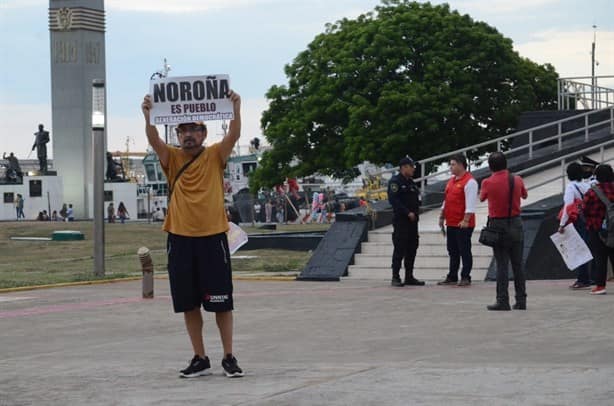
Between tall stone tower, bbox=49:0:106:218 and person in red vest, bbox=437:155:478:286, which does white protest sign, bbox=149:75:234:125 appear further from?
tall stone tower, bbox=49:0:106:218

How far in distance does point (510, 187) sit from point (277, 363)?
16.6 ft

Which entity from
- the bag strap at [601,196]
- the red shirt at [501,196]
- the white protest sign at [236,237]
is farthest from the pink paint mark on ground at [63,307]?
the bag strap at [601,196]

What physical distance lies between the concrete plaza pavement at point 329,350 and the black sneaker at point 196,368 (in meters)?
0.08

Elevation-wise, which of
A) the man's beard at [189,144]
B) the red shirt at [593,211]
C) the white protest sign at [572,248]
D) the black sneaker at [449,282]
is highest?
the man's beard at [189,144]

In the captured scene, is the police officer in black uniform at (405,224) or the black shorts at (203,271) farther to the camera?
the police officer in black uniform at (405,224)

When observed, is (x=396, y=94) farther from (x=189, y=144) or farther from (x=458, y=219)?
(x=189, y=144)

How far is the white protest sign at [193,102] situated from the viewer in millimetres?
9273

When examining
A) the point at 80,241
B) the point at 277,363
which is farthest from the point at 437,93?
the point at 277,363

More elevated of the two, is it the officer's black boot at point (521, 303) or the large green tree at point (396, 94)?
the large green tree at point (396, 94)

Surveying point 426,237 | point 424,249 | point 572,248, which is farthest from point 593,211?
point 426,237

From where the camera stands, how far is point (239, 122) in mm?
9133

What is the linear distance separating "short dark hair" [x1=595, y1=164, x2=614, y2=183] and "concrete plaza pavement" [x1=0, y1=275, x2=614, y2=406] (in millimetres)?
1375

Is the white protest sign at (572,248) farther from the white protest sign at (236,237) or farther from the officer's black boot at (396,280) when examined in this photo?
the white protest sign at (236,237)

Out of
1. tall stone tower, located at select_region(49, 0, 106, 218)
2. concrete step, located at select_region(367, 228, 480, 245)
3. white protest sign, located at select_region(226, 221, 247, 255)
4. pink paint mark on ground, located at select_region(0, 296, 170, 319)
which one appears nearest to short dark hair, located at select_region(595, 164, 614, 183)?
white protest sign, located at select_region(226, 221, 247, 255)
